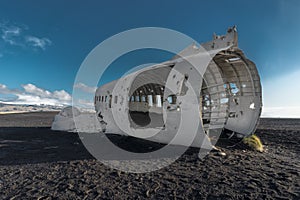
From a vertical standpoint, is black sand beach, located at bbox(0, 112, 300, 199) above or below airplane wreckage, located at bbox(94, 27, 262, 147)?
below

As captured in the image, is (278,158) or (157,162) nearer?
(157,162)

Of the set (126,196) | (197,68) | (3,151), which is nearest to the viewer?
(126,196)

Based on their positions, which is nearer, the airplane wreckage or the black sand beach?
the black sand beach

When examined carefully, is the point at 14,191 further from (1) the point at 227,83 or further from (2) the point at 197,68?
(1) the point at 227,83

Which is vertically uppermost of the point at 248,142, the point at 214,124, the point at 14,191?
the point at 214,124

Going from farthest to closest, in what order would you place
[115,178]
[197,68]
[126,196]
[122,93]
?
[122,93]
[197,68]
[115,178]
[126,196]

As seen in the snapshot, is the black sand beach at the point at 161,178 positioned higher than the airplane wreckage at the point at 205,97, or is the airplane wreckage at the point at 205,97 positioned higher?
the airplane wreckage at the point at 205,97

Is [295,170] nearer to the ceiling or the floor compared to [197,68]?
nearer to the floor

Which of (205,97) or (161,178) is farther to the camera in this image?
(205,97)

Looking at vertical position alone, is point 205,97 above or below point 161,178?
above

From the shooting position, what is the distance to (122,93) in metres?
9.20

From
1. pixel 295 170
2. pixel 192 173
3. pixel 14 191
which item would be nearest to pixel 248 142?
pixel 295 170

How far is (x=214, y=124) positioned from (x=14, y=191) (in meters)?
7.91

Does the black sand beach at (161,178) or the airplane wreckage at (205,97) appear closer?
the black sand beach at (161,178)
